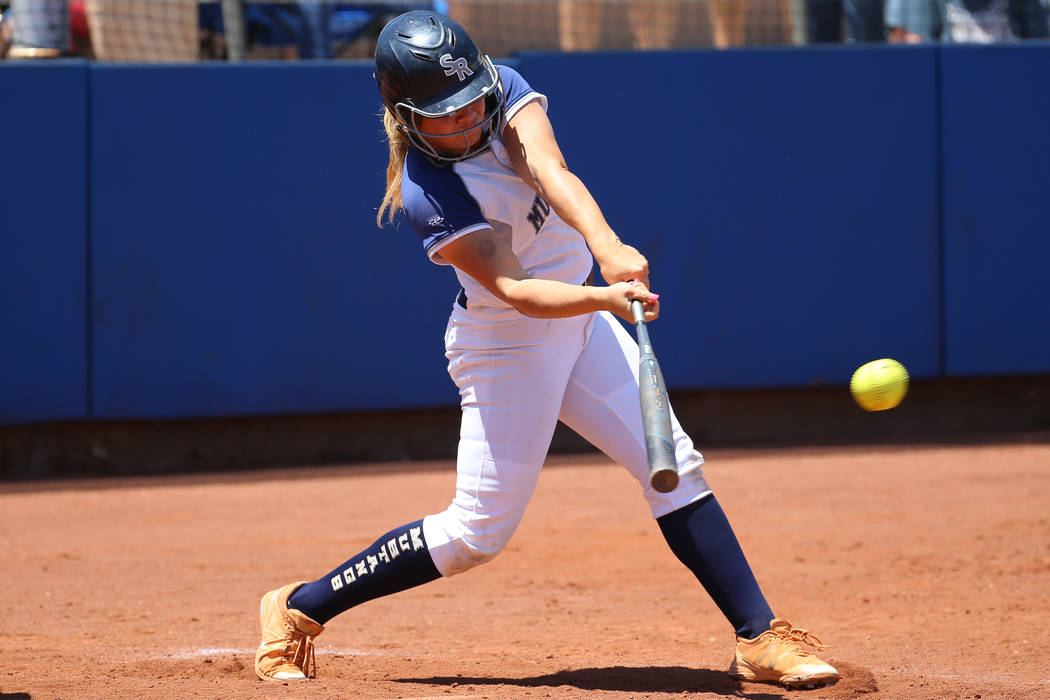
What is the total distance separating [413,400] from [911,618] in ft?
12.9

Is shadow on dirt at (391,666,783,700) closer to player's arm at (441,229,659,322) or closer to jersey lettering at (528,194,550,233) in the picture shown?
player's arm at (441,229,659,322)

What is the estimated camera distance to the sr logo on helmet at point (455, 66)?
315cm

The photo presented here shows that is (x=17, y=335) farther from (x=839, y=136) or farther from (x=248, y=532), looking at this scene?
(x=839, y=136)

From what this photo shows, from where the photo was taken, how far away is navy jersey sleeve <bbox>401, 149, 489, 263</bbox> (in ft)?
10.5

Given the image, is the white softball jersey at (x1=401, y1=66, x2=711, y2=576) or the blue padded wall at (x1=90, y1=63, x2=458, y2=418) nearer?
the white softball jersey at (x1=401, y1=66, x2=711, y2=576)

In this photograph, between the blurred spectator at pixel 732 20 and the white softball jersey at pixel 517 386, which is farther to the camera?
the blurred spectator at pixel 732 20

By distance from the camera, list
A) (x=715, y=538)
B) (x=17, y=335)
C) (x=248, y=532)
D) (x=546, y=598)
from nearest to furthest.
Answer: (x=715, y=538)
(x=546, y=598)
(x=248, y=532)
(x=17, y=335)

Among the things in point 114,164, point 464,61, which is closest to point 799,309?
point 114,164

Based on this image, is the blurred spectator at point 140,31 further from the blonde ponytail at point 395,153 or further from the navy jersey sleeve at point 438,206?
the navy jersey sleeve at point 438,206

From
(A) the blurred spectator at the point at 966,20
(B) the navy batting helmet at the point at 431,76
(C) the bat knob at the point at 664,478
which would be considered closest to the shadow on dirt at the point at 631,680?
(C) the bat knob at the point at 664,478

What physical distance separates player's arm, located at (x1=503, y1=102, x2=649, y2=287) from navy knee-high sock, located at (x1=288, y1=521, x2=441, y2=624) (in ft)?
3.26

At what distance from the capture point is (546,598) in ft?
15.8

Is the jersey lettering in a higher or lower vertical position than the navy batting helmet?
lower

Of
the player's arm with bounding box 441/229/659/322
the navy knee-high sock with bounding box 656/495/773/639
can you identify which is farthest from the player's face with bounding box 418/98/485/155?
the navy knee-high sock with bounding box 656/495/773/639
